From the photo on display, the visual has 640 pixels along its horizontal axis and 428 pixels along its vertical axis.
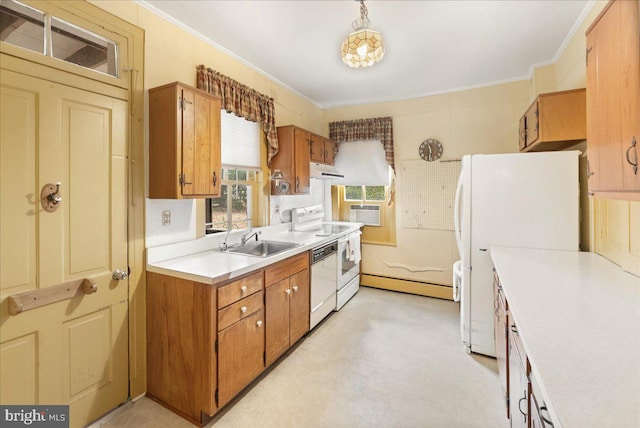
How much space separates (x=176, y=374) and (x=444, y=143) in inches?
152

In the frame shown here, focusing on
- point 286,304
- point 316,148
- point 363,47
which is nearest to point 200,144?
point 363,47

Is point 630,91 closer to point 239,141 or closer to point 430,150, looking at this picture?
point 239,141

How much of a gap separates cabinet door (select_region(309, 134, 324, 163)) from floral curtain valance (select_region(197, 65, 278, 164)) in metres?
0.56

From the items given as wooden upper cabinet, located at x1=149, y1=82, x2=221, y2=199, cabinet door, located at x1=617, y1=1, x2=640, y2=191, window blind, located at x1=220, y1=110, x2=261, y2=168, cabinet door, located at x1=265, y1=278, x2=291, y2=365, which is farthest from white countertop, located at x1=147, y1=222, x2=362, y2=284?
cabinet door, located at x1=617, y1=1, x2=640, y2=191

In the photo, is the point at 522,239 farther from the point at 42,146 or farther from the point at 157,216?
the point at 42,146

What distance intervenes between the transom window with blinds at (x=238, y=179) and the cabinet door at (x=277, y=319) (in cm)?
86

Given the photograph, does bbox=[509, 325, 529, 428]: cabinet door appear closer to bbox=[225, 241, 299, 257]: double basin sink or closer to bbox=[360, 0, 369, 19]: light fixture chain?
bbox=[225, 241, 299, 257]: double basin sink

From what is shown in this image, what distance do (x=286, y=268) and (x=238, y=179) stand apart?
1154mm

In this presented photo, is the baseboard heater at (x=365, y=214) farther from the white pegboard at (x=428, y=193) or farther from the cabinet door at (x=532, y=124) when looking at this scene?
the cabinet door at (x=532, y=124)

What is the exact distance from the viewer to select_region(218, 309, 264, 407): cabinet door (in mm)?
1839

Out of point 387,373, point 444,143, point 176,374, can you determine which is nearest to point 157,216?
point 176,374

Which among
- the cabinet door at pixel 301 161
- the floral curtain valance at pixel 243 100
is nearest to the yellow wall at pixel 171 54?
the floral curtain valance at pixel 243 100

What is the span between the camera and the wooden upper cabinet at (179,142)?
6.37 ft

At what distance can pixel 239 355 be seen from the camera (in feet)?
6.48
